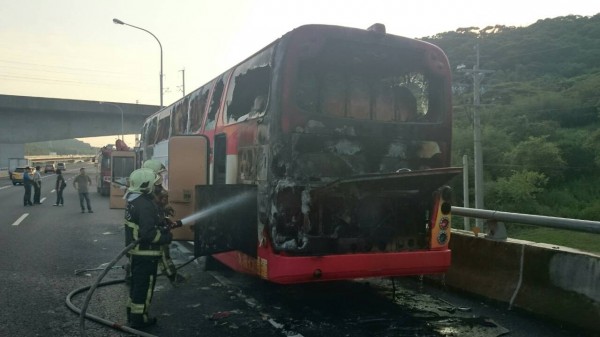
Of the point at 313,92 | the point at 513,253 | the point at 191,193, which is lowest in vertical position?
the point at 513,253

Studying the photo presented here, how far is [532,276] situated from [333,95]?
2.79 metres

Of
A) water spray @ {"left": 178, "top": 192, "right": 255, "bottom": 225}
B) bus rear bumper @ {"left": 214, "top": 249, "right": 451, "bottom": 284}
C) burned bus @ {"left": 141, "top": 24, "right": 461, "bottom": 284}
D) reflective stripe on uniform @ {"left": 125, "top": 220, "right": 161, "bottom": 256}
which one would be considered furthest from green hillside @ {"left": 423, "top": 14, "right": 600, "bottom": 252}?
reflective stripe on uniform @ {"left": 125, "top": 220, "right": 161, "bottom": 256}

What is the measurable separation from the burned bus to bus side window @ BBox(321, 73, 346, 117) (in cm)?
1

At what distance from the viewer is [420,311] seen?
18.6 feet

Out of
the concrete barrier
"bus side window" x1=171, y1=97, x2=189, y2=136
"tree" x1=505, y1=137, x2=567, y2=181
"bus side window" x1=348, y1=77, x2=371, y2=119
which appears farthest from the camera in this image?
"tree" x1=505, y1=137, x2=567, y2=181

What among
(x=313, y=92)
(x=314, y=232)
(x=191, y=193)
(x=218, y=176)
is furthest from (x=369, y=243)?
(x=191, y=193)

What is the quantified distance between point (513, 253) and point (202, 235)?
3414 millimetres

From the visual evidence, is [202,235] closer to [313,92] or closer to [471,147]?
[313,92]

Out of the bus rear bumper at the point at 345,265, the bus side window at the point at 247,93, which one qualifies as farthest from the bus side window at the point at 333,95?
the bus rear bumper at the point at 345,265

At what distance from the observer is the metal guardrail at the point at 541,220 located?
4.73 m

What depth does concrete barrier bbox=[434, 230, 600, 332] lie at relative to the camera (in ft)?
15.9

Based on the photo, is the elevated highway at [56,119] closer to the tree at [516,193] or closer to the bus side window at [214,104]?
the tree at [516,193]

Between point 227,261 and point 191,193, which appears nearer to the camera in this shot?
point 227,261

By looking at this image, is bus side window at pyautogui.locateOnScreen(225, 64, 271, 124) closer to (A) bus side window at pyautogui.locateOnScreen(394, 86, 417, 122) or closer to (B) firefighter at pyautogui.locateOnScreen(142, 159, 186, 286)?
(B) firefighter at pyautogui.locateOnScreen(142, 159, 186, 286)
